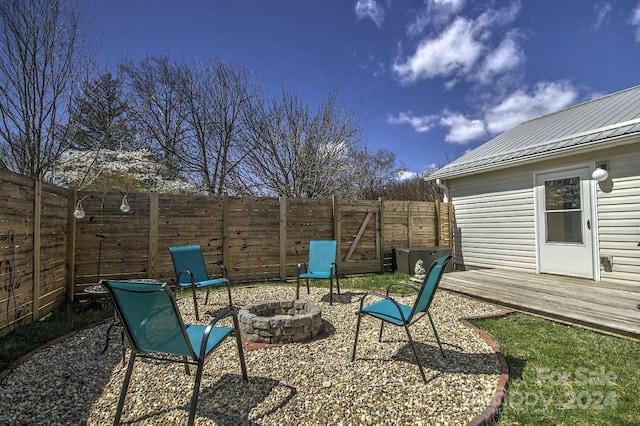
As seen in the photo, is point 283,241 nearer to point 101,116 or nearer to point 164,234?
point 164,234

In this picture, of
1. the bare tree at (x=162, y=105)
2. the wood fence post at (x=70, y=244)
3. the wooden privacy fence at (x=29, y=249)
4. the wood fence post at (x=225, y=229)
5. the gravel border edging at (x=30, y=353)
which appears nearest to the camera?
the gravel border edging at (x=30, y=353)

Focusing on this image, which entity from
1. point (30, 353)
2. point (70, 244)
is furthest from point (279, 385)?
point (70, 244)

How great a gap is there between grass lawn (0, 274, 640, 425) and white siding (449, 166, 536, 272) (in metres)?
3.55

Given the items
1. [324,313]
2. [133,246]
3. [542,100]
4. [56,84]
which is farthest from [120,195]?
[542,100]

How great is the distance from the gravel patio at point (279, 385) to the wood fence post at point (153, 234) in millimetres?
2287

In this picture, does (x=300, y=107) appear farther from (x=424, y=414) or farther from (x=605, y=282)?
(x=424, y=414)

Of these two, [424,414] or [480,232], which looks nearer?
[424,414]

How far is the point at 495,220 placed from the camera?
761cm

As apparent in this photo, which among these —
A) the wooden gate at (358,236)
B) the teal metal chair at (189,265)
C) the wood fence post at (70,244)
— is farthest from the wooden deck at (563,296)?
the wood fence post at (70,244)

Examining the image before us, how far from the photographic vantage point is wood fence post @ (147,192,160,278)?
5750mm

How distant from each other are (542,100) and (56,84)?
14.3 metres

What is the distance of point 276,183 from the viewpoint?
462 inches

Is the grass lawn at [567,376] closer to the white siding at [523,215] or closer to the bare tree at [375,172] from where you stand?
the white siding at [523,215]

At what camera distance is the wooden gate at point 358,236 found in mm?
7496
